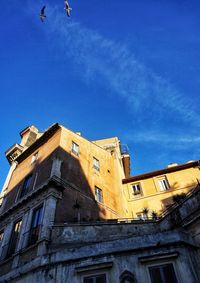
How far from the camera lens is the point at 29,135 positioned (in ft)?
95.3

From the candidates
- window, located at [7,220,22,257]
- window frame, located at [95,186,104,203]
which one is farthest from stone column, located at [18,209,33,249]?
window frame, located at [95,186,104,203]

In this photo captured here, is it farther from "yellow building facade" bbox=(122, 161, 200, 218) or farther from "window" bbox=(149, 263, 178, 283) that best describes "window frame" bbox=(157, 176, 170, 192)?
"window" bbox=(149, 263, 178, 283)

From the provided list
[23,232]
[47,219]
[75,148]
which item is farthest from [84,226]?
[75,148]

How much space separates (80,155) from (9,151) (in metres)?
11.6

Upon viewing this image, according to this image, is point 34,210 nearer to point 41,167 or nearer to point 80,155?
point 41,167

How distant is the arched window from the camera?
8258mm

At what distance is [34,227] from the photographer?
12891 millimetres

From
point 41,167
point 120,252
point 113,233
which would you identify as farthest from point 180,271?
point 41,167

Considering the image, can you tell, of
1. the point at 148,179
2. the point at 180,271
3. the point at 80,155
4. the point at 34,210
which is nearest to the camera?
the point at 180,271

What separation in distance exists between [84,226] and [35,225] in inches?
123

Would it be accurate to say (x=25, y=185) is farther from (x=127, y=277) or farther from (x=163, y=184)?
(x=163, y=184)

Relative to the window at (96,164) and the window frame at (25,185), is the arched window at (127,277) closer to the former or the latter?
the window frame at (25,185)

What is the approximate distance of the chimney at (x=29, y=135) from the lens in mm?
28684

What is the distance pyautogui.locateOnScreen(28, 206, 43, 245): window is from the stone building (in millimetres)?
54
